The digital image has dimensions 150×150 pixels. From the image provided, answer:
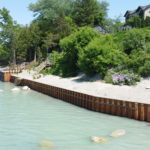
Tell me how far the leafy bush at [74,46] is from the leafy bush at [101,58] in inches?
152

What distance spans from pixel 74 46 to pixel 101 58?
21.1ft

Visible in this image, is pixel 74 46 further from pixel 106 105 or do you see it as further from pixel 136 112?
pixel 136 112

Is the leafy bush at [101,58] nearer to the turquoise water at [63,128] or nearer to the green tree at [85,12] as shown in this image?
the turquoise water at [63,128]

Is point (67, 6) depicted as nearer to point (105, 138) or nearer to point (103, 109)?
point (103, 109)

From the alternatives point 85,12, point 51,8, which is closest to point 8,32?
point 51,8

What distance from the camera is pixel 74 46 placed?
3145 centimetres

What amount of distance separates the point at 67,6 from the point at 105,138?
49427 mm

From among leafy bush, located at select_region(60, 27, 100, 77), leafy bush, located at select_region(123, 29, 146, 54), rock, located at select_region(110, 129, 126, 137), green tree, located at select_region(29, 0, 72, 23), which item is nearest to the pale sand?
rock, located at select_region(110, 129, 126, 137)

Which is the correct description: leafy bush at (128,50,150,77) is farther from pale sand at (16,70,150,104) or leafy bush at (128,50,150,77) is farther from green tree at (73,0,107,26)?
green tree at (73,0,107,26)

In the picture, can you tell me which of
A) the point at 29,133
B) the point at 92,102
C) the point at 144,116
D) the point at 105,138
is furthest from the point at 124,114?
the point at 29,133

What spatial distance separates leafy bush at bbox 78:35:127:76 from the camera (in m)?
25.7

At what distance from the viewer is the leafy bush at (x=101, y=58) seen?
25734mm

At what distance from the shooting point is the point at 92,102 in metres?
19.1

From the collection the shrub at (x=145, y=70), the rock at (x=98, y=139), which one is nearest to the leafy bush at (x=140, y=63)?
the shrub at (x=145, y=70)
